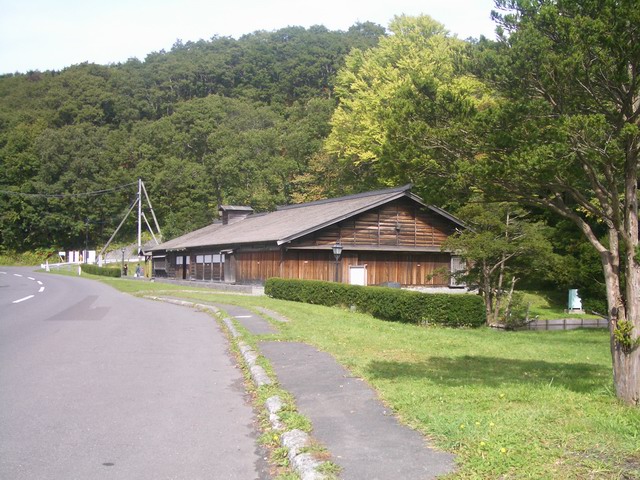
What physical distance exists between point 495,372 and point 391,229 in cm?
2573

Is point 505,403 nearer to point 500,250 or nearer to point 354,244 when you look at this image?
point 500,250

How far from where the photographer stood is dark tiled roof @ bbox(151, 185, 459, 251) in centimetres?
3238

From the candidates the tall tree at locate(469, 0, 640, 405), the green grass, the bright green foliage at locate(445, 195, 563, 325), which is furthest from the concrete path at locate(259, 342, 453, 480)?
the green grass

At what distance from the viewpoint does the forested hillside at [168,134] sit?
235ft

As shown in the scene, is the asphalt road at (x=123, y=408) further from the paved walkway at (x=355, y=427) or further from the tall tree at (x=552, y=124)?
the tall tree at (x=552, y=124)

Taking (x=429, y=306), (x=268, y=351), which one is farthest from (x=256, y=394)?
(x=429, y=306)

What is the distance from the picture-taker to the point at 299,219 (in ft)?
124

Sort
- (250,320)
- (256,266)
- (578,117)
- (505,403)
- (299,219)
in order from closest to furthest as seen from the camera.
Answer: (578,117), (505,403), (250,320), (256,266), (299,219)

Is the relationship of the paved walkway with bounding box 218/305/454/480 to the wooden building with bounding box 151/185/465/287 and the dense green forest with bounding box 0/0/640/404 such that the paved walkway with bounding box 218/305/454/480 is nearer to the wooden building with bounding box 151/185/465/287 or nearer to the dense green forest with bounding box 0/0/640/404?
the dense green forest with bounding box 0/0/640/404

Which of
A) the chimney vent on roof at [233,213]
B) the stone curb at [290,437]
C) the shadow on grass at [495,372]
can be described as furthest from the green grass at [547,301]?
the stone curb at [290,437]

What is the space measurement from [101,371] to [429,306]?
39.6 ft

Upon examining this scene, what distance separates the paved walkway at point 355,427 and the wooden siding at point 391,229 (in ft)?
76.6

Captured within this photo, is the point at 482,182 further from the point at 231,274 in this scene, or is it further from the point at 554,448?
the point at 231,274

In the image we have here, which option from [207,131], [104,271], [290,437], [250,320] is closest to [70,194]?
[207,131]
